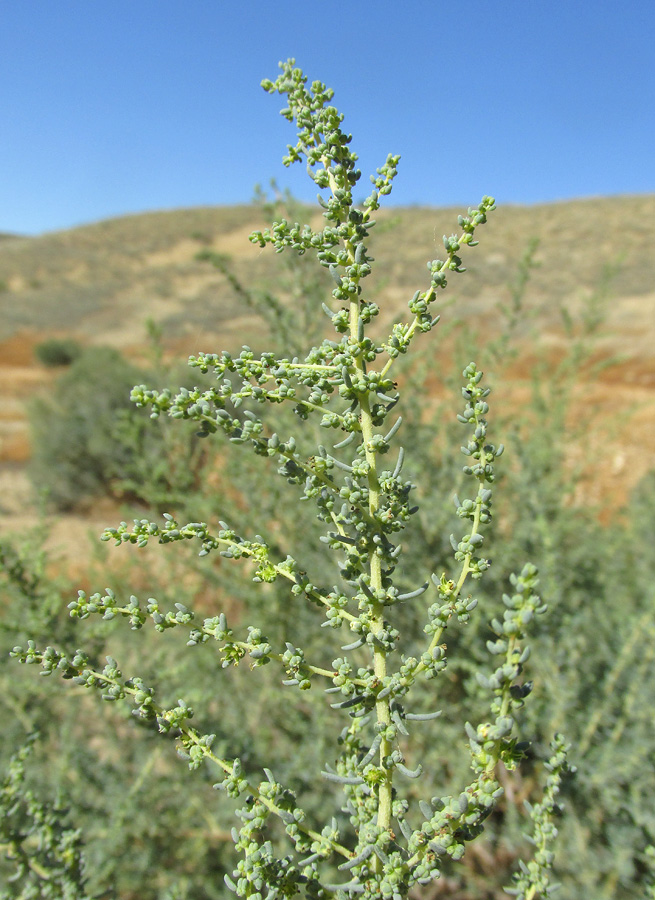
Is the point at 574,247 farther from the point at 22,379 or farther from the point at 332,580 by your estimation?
the point at 332,580

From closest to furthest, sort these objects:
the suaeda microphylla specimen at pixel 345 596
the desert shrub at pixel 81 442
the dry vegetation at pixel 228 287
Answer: the suaeda microphylla specimen at pixel 345 596
the desert shrub at pixel 81 442
the dry vegetation at pixel 228 287

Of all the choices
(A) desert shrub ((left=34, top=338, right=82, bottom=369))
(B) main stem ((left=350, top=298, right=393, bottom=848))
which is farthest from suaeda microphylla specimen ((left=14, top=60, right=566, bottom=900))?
(A) desert shrub ((left=34, top=338, right=82, bottom=369))

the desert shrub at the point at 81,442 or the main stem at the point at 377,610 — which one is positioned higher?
the main stem at the point at 377,610

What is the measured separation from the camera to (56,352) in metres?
18.9

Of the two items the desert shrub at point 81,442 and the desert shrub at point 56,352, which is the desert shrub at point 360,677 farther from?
the desert shrub at point 56,352

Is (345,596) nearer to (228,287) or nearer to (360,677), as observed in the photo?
(360,677)

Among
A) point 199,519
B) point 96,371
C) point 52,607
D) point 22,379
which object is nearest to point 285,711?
point 199,519

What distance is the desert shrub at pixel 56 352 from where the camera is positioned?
1888cm

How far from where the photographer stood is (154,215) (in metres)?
41.0

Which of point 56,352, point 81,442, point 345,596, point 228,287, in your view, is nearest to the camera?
point 345,596

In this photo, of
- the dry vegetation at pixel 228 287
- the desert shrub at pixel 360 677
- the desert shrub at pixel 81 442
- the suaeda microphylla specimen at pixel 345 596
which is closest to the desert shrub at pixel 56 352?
the dry vegetation at pixel 228 287

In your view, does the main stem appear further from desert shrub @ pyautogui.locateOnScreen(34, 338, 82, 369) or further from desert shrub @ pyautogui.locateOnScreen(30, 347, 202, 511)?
desert shrub @ pyautogui.locateOnScreen(34, 338, 82, 369)

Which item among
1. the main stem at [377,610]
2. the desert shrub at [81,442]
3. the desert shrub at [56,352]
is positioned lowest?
the desert shrub at [56,352]

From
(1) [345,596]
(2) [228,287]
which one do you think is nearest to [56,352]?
(2) [228,287]
